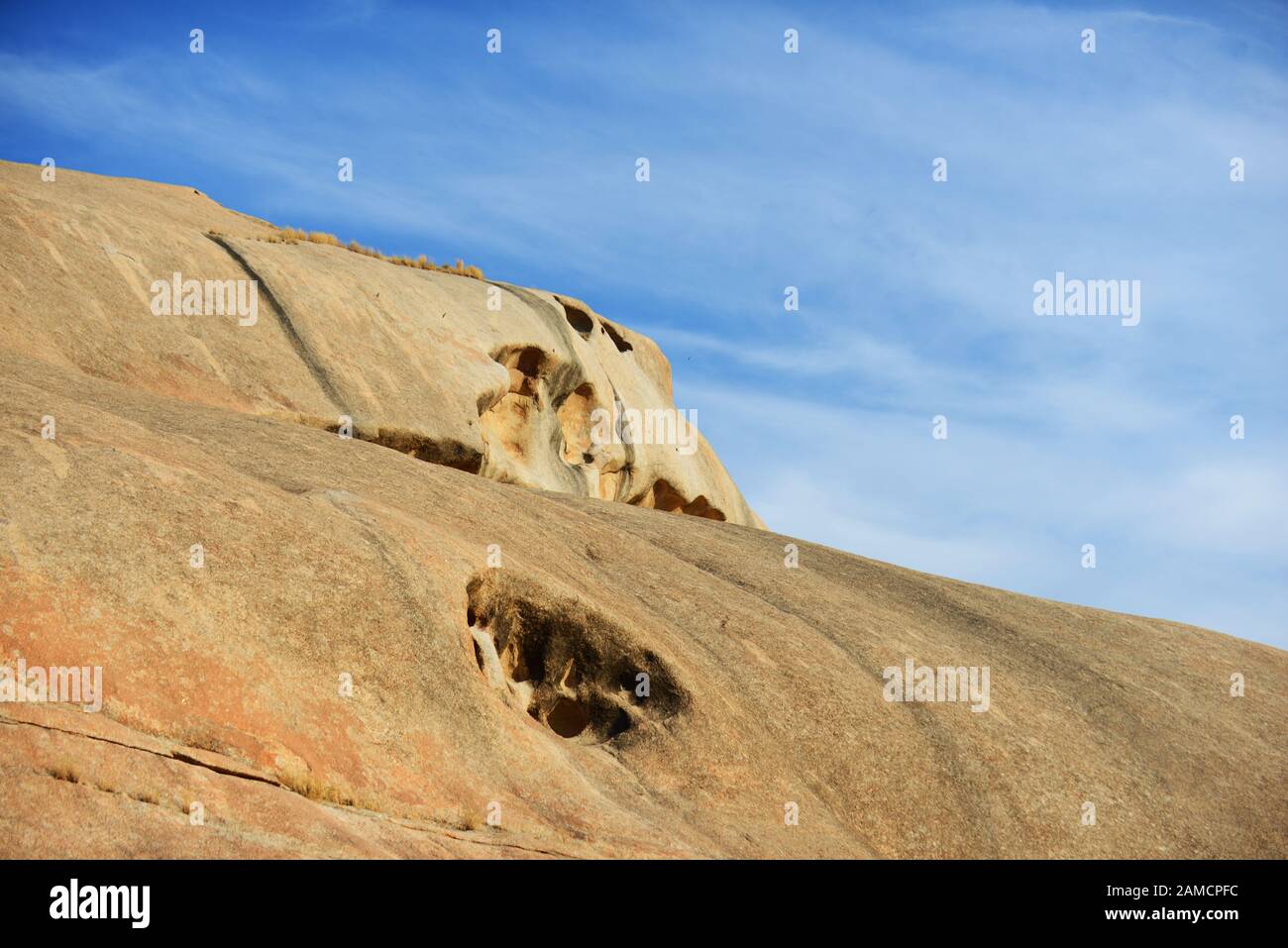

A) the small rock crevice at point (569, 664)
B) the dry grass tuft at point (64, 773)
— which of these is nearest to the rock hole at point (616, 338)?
the small rock crevice at point (569, 664)

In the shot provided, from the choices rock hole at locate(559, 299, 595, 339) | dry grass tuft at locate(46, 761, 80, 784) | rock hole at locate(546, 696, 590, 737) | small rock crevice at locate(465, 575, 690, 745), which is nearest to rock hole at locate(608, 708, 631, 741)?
small rock crevice at locate(465, 575, 690, 745)

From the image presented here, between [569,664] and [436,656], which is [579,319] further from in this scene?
[436,656]

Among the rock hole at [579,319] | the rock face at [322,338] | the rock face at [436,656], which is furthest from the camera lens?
the rock hole at [579,319]

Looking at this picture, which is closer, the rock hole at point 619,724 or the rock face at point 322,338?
the rock hole at point 619,724

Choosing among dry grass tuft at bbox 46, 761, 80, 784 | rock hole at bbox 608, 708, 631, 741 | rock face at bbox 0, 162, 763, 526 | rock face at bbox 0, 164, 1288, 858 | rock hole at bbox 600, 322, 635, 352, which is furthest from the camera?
rock hole at bbox 600, 322, 635, 352

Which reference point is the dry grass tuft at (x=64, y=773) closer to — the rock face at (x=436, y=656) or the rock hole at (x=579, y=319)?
the rock face at (x=436, y=656)

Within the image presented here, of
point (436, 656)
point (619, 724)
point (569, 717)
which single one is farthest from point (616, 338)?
point (436, 656)

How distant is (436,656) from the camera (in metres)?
13.0

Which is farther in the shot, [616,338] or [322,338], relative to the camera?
[616,338]

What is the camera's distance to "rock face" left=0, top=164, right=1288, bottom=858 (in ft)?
34.7

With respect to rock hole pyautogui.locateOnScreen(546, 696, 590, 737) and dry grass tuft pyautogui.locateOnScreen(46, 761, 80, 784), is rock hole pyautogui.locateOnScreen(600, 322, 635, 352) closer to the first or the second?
rock hole pyautogui.locateOnScreen(546, 696, 590, 737)

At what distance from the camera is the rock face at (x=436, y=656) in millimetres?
10578

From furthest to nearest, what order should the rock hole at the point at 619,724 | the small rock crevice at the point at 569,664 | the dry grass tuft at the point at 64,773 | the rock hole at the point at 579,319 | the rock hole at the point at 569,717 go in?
1. the rock hole at the point at 579,319
2. the rock hole at the point at 569,717
3. the small rock crevice at the point at 569,664
4. the rock hole at the point at 619,724
5. the dry grass tuft at the point at 64,773
